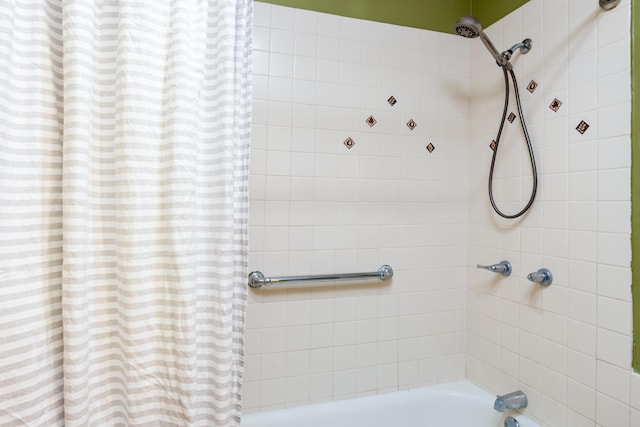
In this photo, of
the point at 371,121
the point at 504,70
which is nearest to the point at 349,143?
the point at 371,121

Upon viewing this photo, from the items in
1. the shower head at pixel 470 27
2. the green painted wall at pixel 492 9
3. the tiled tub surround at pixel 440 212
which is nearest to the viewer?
the tiled tub surround at pixel 440 212

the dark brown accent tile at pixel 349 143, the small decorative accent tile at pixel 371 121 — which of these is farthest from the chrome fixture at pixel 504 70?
the dark brown accent tile at pixel 349 143

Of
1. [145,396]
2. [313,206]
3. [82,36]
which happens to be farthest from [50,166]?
[313,206]

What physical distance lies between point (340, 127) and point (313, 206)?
37 centimetres

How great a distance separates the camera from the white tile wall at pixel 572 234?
1154 mm

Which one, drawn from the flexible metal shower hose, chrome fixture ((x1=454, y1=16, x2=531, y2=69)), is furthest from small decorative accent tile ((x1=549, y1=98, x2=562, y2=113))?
chrome fixture ((x1=454, y1=16, x2=531, y2=69))

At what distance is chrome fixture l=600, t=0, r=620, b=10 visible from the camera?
46.1 inches

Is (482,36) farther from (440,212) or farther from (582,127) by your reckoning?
(440,212)

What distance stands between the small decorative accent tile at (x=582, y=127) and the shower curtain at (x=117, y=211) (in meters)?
1.18

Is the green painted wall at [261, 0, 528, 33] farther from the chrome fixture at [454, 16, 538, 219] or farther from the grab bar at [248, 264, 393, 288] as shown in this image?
the grab bar at [248, 264, 393, 288]

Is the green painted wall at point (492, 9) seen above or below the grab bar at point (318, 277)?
above

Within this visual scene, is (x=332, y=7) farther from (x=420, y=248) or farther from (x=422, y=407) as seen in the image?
(x=422, y=407)

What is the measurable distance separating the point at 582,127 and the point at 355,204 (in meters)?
0.89

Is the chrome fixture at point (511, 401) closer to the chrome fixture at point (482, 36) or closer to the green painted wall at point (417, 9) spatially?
the chrome fixture at point (482, 36)
